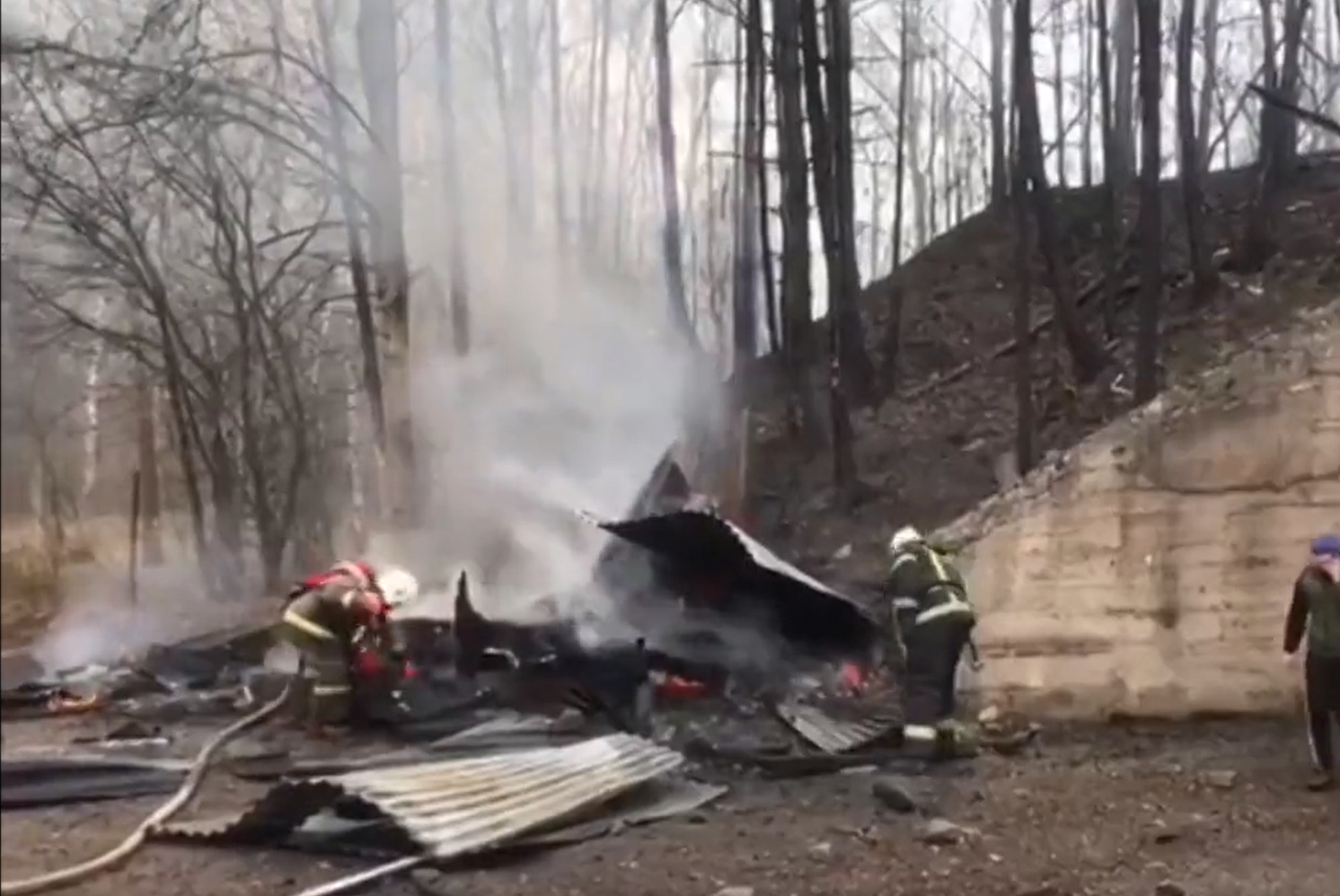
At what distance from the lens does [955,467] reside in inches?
148

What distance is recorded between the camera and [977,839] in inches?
128

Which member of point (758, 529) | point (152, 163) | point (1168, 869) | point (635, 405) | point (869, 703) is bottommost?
point (1168, 869)

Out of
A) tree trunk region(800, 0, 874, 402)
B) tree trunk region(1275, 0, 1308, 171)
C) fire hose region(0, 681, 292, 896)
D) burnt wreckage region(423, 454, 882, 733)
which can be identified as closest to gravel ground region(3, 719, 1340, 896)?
fire hose region(0, 681, 292, 896)

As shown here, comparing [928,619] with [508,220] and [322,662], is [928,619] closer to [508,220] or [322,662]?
[508,220]

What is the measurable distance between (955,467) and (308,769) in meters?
1.69

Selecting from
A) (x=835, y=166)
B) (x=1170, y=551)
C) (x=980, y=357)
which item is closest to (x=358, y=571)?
(x=835, y=166)

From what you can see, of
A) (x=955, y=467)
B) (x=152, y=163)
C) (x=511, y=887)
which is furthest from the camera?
(x=955, y=467)

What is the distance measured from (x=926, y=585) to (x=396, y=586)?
1.29m

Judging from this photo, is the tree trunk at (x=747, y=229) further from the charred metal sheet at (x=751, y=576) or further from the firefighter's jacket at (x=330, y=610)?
the firefighter's jacket at (x=330, y=610)

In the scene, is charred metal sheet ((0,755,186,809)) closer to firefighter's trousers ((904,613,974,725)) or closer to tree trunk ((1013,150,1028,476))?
firefighter's trousers ((904,613,974,725))

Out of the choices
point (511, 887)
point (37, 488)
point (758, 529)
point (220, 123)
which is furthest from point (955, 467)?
point (37, 488)

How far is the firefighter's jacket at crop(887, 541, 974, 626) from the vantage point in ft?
11.7

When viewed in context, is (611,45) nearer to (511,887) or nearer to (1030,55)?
(1030,55)

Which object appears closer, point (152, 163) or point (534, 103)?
point (152, 163)
